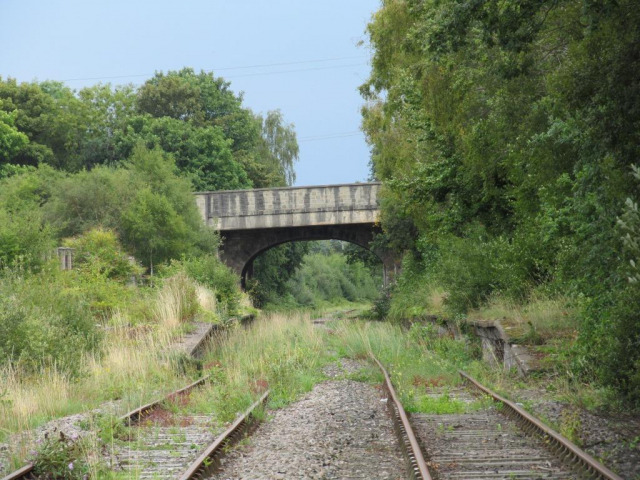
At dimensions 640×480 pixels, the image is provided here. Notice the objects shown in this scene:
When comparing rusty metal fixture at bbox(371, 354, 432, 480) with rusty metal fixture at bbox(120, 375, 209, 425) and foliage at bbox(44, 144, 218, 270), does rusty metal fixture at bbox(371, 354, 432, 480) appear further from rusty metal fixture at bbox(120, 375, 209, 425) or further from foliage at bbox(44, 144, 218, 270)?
foliage at bbox(44, 144, 218, 270)

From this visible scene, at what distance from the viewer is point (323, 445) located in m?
7.94

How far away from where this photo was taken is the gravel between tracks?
6.81 meters

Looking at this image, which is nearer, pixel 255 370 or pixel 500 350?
pixel 255 370

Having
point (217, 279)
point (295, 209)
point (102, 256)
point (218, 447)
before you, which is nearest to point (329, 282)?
point (295, 209)

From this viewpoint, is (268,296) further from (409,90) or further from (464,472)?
(464,472)

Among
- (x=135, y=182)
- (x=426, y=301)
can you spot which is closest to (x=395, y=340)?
(x=426, y=301)

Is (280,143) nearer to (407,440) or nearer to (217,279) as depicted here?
(217,279)

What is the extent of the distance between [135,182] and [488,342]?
2488 cm

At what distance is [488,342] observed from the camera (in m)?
14.9

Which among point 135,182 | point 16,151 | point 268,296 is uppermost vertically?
point 16,151

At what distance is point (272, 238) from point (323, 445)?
3734cm

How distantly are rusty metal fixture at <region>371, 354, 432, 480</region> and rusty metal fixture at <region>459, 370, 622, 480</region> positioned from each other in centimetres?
114

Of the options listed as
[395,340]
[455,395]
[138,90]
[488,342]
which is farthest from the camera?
[138,90]

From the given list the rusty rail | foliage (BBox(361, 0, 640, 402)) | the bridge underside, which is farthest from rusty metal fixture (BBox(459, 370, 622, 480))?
the bridge underside
